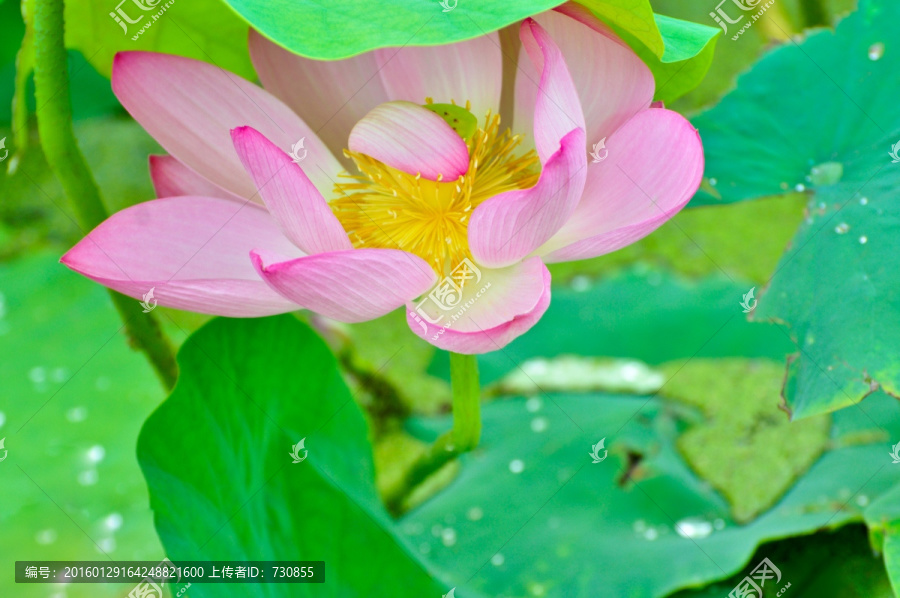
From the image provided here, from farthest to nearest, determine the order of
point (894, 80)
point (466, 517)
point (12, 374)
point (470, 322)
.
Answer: point (12, 374) → point (466, 517) → point (894, 80) → point (470, 322)

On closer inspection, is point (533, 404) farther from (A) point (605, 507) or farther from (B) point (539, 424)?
(A) point (605, 507)

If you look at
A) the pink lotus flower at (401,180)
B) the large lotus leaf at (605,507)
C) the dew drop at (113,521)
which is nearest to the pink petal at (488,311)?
the pink lotus flower at (401,180)

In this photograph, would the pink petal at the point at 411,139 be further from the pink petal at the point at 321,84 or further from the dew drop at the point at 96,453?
the dew drop at the point at 96,453

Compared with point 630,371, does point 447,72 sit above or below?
above

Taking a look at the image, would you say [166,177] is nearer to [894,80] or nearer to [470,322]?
[470,322]

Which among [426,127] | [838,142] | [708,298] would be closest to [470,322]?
[426,127]

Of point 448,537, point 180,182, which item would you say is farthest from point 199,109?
point 448,537
